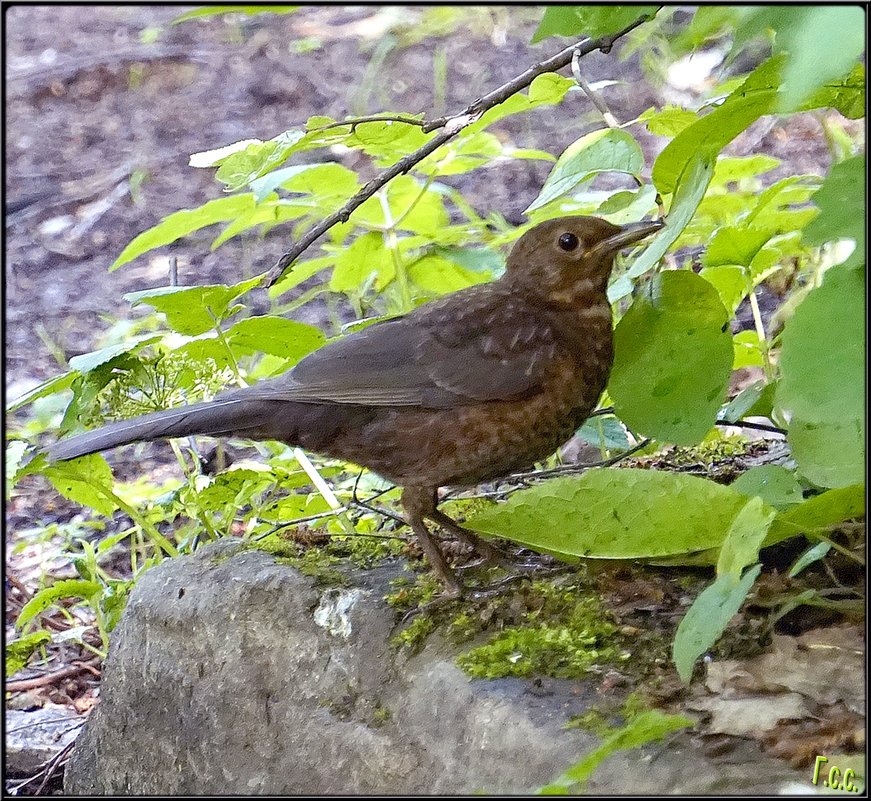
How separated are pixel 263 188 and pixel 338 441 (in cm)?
79

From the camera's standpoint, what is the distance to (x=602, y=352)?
2.95m

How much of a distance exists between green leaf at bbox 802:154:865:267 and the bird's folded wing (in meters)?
1.15

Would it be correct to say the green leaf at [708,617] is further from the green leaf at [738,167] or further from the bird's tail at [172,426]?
the green leaf at [738,167]

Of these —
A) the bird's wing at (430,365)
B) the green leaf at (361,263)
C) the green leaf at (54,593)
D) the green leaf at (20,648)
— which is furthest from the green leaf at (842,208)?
the green leaf at (20,648)

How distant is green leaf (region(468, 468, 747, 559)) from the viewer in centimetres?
228

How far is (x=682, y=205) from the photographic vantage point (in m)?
2.32

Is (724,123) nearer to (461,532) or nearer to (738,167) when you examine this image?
(738,167)

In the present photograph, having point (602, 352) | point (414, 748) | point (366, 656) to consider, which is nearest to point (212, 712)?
point (366, 656)

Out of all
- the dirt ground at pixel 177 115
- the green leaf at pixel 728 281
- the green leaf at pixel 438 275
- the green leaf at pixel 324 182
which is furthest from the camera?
the dirt ground at pixel 177 115

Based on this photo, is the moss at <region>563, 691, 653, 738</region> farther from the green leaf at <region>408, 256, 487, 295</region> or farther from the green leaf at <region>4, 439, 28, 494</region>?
the green leaf at <region>408, 256, 487, 295</region>

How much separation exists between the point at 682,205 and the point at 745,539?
0.86m

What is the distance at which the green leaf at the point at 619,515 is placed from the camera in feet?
7.49

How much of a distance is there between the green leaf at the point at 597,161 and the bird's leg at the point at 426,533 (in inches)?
36.8

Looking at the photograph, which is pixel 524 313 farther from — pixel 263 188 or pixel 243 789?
pixel 243 789
